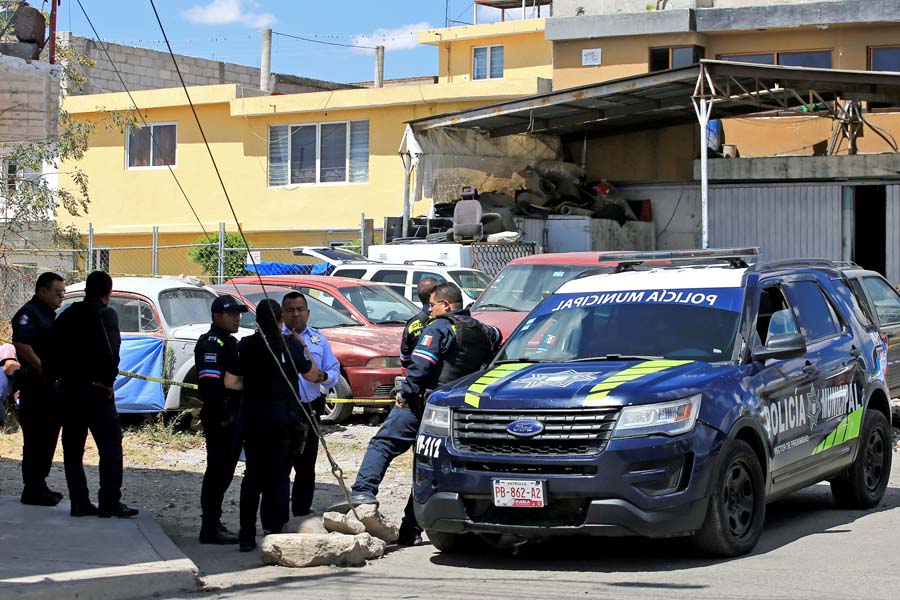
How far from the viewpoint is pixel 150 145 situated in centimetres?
3191

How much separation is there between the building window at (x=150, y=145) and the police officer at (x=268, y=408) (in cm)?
2411

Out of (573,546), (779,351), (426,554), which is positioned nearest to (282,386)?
(426,554)

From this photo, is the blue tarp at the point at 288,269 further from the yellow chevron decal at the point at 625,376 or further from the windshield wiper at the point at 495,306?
the yellow chevron decal at the point at 625,376

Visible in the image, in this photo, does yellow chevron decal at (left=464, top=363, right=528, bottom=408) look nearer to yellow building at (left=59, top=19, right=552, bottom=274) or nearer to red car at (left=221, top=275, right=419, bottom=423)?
red car at (left=221, top=275, right=419, bottom=423)

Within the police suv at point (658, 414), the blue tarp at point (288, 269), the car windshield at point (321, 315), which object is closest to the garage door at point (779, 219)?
the blue tarp at point (288, 269)

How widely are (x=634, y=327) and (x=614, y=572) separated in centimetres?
174

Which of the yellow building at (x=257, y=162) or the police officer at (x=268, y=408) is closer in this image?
the police officer at (x=268, y=408)

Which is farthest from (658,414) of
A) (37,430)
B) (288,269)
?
(288,269)

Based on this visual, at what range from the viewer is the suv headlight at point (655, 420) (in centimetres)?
686

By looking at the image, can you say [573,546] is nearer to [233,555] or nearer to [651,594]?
[651,594]

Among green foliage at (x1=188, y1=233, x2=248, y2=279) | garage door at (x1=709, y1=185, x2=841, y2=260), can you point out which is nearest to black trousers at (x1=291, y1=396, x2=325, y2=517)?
garage door at (x1=709, y1=185, x2=841, y2=260)

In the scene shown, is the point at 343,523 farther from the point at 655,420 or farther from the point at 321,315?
the point at 321,315

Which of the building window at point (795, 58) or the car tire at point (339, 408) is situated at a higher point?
the building window at point (795, 58)

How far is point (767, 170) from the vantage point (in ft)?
78.9
